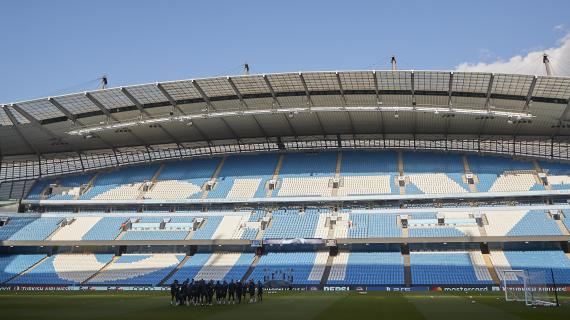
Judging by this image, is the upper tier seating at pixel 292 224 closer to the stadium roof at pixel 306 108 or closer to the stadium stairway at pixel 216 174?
the stadium stairway at pixel 216 174

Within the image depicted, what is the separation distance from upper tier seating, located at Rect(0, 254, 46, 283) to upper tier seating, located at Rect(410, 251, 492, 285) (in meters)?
43.4

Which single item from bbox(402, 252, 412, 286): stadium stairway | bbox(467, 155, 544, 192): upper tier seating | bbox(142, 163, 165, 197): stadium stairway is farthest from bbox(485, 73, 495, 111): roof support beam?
bbox(142, 163, 165, 197): stadium stairway

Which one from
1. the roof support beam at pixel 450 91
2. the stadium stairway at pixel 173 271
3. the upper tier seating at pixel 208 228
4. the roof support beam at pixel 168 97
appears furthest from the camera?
the upper tier seating at pixel 208 228

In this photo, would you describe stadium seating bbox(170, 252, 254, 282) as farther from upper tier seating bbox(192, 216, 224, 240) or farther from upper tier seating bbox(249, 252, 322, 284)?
upper tier seating bbox(192, 216, 224, 240)

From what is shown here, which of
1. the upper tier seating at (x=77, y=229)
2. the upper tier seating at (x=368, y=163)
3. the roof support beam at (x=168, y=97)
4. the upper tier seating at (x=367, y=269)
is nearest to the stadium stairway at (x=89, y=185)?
the upper tier seating at (x=77, y=229)

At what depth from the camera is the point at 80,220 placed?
5919cm

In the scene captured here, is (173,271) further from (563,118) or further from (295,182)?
(563,118)

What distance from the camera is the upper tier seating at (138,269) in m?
48.8

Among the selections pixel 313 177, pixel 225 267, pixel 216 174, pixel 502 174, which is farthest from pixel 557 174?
pixel 216 174

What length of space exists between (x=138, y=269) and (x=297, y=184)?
21.2 m

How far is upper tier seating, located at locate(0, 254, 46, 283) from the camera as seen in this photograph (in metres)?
52.3

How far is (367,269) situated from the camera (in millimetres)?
46719

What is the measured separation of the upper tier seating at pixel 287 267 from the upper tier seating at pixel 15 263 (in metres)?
27.3

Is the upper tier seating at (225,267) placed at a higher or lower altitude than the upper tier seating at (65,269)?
higher
